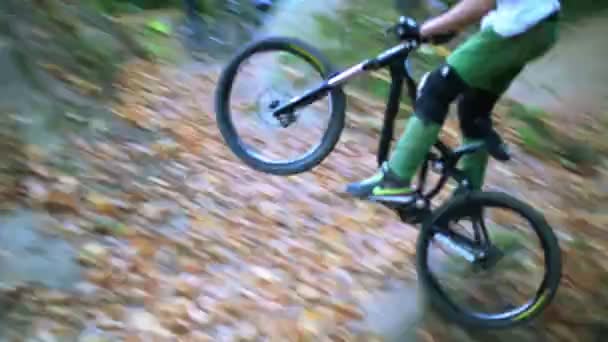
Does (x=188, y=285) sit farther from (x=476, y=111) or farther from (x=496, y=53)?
(x=496, y=53)

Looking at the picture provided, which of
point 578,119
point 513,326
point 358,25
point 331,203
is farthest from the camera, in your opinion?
point 358,25

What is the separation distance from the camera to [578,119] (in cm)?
662

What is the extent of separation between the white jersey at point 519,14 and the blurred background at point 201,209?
1513 mm

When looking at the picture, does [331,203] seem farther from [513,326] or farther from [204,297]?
[513,326]

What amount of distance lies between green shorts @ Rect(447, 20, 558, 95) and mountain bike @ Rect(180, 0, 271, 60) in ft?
17.7

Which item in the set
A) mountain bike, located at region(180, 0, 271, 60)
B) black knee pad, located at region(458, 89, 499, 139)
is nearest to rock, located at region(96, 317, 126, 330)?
black knee pad, located at region(458, 89, 499, 139)

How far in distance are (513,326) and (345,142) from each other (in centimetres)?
273

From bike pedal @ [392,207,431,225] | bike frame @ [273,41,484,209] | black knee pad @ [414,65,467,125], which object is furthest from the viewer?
bike pedal @ [392,207,431,225]

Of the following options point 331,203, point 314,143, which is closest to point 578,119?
point 331,203

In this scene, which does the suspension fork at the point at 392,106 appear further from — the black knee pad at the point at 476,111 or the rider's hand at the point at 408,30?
the black knee pad at the point at 476,111

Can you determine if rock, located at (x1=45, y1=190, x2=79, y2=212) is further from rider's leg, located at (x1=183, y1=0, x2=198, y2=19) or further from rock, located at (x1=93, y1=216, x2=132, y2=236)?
rider's leg, located at (x1=183, y1=0, x2=198, y2=19)

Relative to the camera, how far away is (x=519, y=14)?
119 inches

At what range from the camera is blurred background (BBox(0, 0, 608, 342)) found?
3863 mm

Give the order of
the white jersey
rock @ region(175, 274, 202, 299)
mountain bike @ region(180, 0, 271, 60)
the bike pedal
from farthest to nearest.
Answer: mountain bike @ region(180, 0, 271, 60) → rock @ region(175, 274, 202, 299) → the bike pedal → the white jersey
